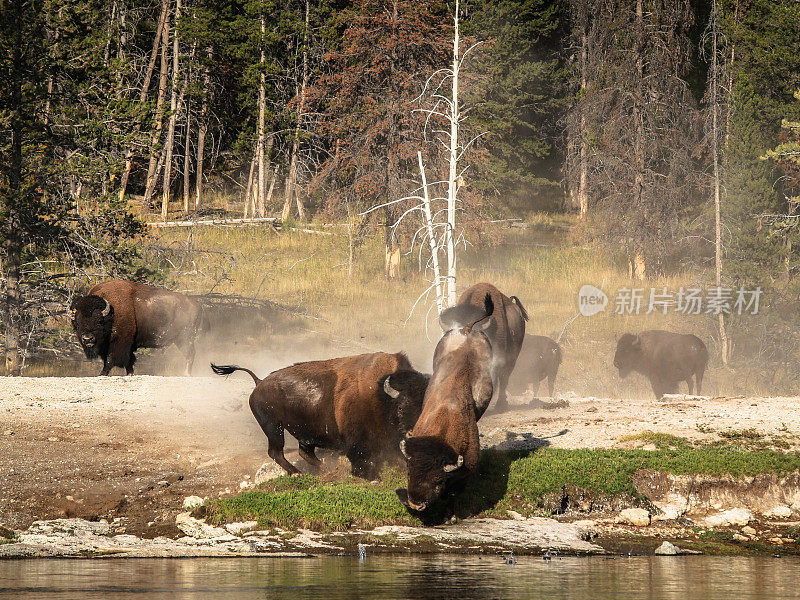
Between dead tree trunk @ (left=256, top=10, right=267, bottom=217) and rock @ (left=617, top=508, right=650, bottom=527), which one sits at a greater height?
dead tree trunk @ (left=256, top=10, right=267, bottom=217)

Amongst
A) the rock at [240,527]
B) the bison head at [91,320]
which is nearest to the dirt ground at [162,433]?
the rock at [240,527]

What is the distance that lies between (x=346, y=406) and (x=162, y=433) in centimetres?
367

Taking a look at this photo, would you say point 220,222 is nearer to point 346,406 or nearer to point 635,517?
point 346,406

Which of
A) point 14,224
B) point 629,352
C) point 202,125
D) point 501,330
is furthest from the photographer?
point 202,125

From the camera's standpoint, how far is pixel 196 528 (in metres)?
9.67

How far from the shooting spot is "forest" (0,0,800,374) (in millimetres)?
22203

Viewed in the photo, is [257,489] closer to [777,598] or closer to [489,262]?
[777,598]

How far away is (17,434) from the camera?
13.2m

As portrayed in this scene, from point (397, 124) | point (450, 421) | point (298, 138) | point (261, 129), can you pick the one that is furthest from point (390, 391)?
point (261, 129)

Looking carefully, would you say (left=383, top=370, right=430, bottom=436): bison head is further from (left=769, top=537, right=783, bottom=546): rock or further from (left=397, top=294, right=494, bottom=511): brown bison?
(left=769, top=537, right=783, bottom=546): rock

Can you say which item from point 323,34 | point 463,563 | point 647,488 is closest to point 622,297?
point 323,34

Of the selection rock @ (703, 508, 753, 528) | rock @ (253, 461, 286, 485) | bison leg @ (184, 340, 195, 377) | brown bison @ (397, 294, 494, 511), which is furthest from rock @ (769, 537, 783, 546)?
bison leg @ (184, 340, 195, 377)

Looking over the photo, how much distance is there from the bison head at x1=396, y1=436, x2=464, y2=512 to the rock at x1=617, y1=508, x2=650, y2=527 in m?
2.35

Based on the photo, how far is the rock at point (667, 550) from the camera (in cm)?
916
